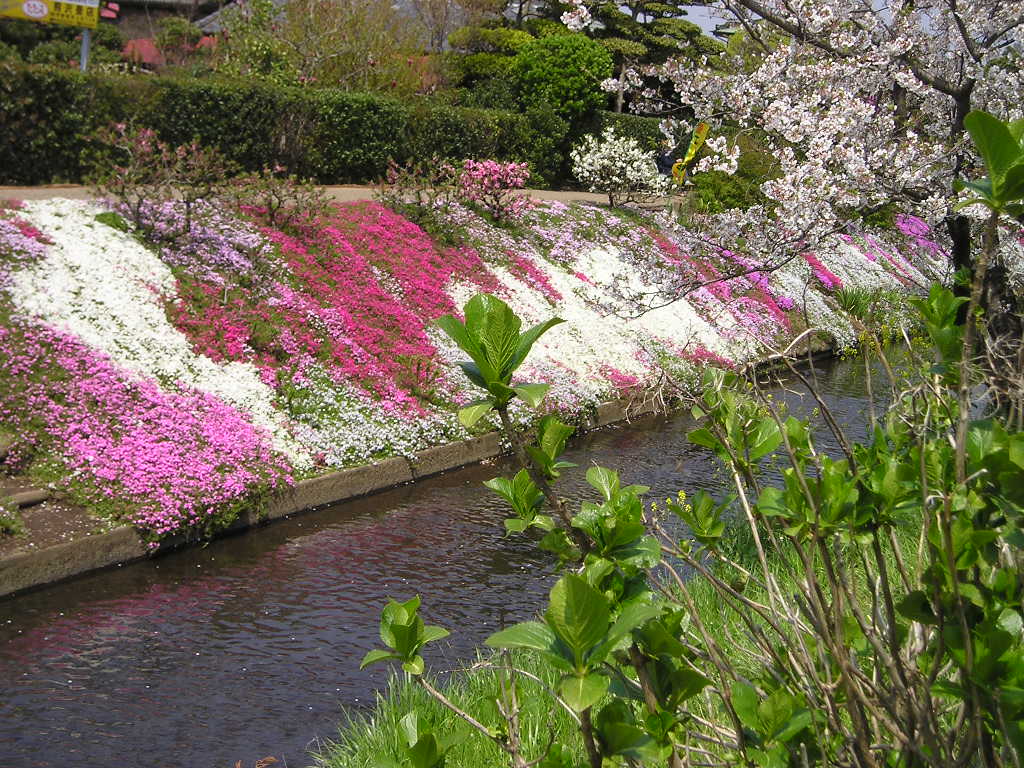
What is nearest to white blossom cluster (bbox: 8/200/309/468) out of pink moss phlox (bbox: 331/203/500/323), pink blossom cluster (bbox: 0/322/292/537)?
pink blossom cluster (bbox: 0/322/292/537)

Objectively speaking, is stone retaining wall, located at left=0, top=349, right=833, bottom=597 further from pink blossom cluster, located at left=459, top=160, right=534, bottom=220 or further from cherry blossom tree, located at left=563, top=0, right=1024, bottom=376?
pink blossom cluster, located at left=459, top=160, right=534, bottom=220

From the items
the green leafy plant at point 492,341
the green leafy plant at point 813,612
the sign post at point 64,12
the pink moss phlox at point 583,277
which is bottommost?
the pink moss phlox at point 583,277

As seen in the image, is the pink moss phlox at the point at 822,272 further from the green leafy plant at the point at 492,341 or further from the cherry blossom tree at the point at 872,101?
the green leafy plant at the point at 492,341

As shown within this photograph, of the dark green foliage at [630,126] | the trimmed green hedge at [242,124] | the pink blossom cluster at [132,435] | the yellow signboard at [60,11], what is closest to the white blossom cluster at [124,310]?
the pink blossom cluster at [132,435]

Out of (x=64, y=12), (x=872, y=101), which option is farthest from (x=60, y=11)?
(x=872, y=101)

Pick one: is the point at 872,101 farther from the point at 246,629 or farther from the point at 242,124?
the point at 242,124

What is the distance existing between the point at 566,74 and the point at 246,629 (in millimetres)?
23228

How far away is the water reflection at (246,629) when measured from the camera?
5918 mm

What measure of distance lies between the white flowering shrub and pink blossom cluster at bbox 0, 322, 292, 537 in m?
15.2

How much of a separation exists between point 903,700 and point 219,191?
13248 mm

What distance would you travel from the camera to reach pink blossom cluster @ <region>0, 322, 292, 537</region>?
8.92 metres

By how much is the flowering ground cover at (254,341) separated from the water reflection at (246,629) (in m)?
0.74

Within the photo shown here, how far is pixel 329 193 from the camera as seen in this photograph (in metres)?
19.2

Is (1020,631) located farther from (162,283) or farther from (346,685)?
(162,283)
